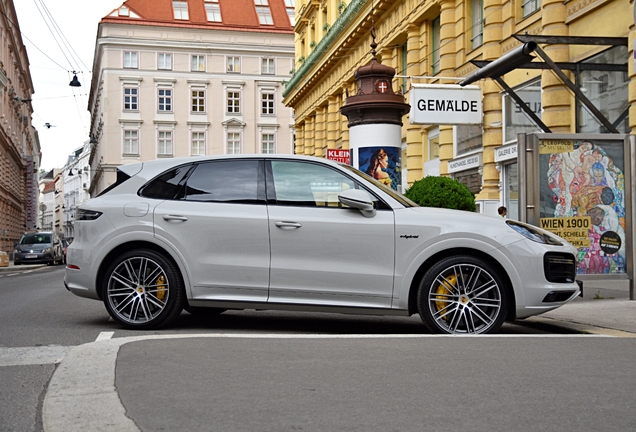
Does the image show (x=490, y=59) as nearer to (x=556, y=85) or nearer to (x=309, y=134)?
(x=556, y=85)

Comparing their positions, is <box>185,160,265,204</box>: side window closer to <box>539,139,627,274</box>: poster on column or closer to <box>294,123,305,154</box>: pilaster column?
<box>539,139,627,274</box>: poster on column

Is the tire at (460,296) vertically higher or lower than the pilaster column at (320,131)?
lower

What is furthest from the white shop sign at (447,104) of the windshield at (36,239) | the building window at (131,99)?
the building window at (131,99)

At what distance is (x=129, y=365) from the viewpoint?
4.98 metres

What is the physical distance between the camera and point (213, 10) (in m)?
74.5

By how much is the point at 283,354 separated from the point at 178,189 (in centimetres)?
270

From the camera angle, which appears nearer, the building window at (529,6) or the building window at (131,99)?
the building window at (529,6)

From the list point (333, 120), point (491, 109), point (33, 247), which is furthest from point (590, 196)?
point (33, 247)

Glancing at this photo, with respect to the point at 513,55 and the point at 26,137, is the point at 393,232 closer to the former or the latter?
the point at 513,55

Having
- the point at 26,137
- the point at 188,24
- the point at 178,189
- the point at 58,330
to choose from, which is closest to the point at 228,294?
the point at 178,189

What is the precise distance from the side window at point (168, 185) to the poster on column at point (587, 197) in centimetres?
494

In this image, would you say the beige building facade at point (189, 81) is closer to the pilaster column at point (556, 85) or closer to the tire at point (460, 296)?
the pilaster column at point (556, 85)

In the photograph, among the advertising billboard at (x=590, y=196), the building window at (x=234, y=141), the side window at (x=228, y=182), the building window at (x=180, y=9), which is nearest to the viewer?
the side window at (x=228, y=182)

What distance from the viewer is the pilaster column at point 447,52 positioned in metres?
24.7
